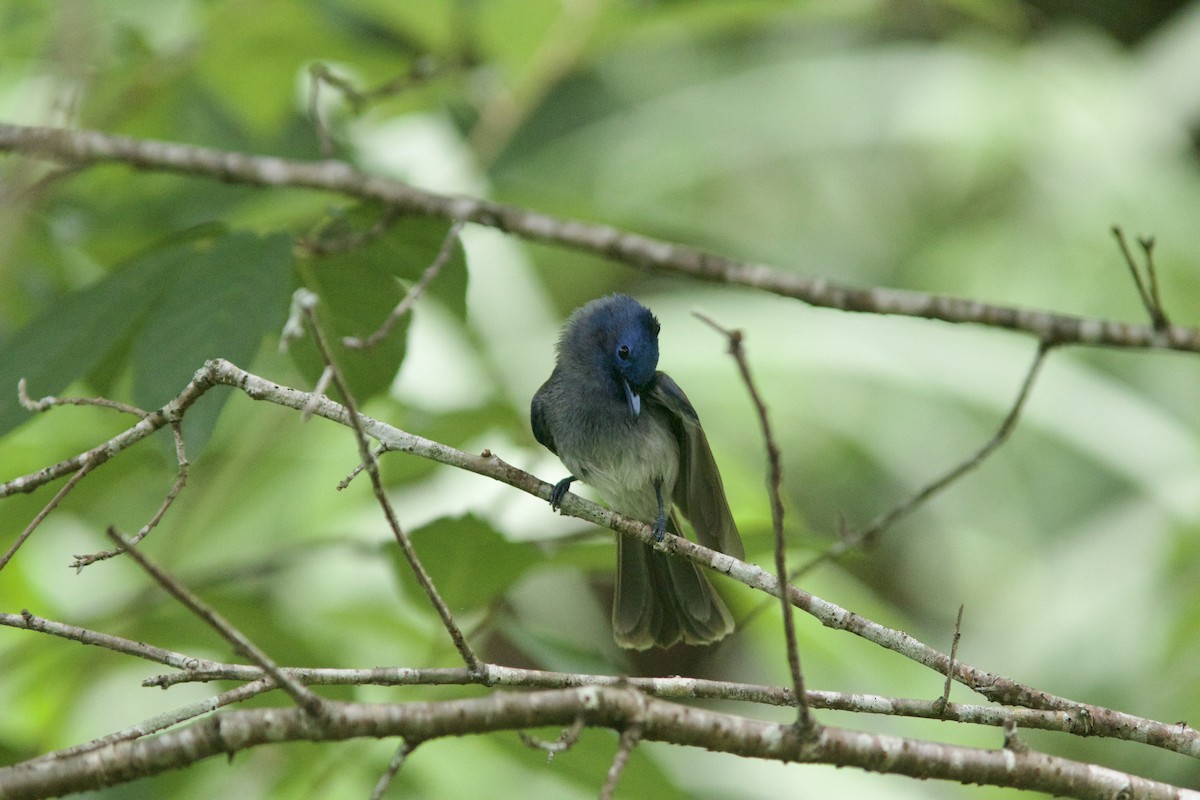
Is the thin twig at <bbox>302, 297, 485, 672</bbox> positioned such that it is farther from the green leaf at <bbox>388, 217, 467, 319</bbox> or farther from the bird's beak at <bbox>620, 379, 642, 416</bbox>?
the bird's beak at <bbox>620, 379, 642, 416</bbox>

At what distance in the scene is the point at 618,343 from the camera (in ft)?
12.5

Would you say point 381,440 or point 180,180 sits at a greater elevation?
point 180,180

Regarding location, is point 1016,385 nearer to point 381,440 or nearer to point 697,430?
point 697,430

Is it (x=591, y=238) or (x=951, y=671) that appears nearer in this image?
(x=951, y=671)

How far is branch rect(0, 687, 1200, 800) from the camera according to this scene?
1.69 meters

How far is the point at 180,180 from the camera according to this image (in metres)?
4.68

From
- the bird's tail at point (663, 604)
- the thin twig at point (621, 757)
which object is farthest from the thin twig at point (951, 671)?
the bird's tail at point (663, 604)

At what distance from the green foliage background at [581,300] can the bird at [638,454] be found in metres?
0.16

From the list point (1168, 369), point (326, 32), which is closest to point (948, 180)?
point (1168, 369)

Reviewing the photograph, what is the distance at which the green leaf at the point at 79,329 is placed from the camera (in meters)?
2.47

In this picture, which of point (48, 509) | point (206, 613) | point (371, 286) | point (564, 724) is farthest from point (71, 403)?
point (564, 724)

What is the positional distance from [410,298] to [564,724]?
1.04 meters

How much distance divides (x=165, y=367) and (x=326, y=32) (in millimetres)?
2202

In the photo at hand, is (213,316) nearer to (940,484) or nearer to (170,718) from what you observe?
(170,718)
